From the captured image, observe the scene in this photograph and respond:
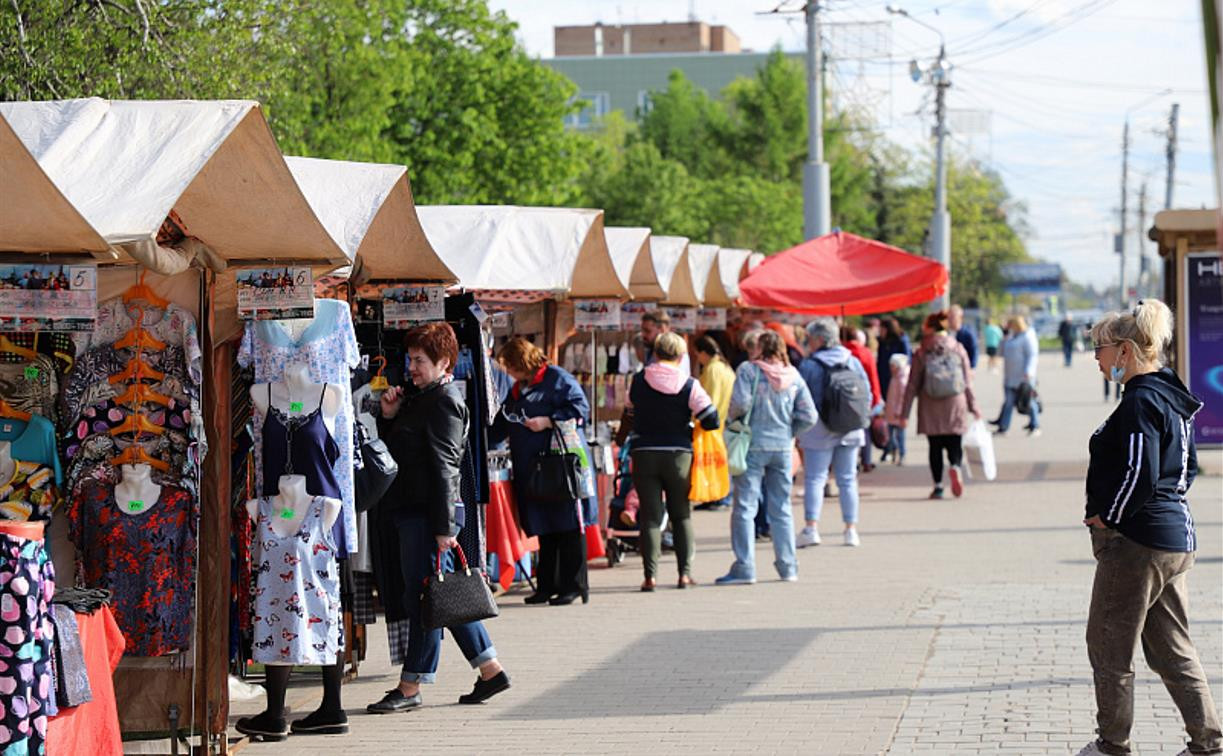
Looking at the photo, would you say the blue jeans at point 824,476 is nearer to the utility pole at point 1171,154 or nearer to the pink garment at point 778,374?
the pink garment at point 778,374

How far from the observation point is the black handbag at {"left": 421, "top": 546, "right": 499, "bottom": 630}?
795 cm

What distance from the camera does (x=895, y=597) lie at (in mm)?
11648

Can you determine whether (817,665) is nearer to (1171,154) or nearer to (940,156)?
(940,156)

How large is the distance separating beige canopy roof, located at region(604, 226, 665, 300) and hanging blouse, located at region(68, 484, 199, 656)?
7.82 m

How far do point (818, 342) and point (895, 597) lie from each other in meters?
3.62

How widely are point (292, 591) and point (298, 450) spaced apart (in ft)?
1.85

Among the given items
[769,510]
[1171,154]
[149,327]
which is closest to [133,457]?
[149,327]

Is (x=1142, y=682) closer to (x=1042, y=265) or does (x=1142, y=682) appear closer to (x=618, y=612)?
(x=618, y=612)

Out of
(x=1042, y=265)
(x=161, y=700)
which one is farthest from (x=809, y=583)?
(x=1042, y=265)

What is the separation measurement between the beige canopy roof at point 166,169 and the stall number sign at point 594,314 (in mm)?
6738

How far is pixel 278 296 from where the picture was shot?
7062 mm

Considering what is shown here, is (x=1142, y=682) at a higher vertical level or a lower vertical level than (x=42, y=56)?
lower

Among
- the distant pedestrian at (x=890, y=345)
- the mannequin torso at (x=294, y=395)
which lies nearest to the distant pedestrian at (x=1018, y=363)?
the distant pedestrian at (x=890, y=345)

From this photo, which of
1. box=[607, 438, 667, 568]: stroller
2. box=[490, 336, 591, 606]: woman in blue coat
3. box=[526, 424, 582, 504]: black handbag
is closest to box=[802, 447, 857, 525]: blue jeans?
box=[607, 438, 667, 568]: stroller
